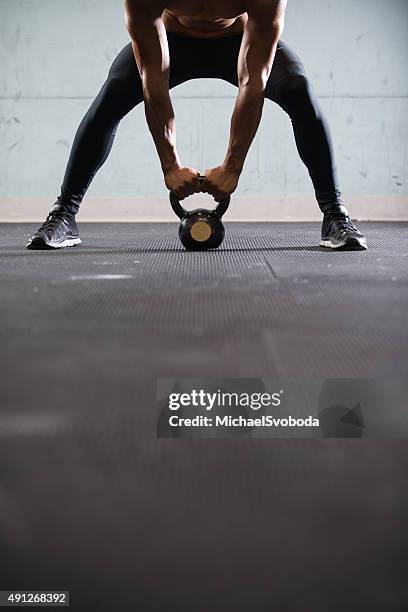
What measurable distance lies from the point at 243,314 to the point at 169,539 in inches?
26.5

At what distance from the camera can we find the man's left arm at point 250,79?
217 cm

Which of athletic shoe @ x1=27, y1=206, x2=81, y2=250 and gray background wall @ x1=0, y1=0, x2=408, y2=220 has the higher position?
gray background wall @ x1=0, y1=0, x2=408, y2=220

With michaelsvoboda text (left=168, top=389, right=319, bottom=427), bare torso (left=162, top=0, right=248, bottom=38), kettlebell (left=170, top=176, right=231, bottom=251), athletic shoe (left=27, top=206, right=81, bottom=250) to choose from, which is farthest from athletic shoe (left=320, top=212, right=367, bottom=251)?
michaelsvoboda text (left=168, top=389, right=319, bottom=427)

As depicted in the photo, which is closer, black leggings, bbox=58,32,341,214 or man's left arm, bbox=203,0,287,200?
man's left arm, bbox=203,0,287,200

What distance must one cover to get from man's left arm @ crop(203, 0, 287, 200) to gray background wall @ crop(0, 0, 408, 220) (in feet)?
10.2

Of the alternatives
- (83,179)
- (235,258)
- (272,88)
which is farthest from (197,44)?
(235,258)

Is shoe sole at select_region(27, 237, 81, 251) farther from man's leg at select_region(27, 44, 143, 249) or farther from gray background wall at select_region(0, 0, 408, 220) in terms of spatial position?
gray background wall at select_region(0, 0, 408, 220)

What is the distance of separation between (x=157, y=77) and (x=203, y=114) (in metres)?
3.26

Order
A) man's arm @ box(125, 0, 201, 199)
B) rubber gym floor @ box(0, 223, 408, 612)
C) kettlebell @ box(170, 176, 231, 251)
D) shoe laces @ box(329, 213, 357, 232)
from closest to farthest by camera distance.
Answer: rubber gym floor @ box(0, 223, 408, 612) < man's arm @ box(125, 0, 201, 199) < kettlebell @ box(170, 176, 231, 251) < shoe laces @ box(329, 213, 357, 232)

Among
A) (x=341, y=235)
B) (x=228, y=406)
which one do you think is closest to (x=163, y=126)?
(x=341, y=235)

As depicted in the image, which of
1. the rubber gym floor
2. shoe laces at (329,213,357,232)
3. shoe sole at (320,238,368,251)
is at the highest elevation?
shoe laces at (329,213,357,232)

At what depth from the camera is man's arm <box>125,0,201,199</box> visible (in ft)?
7.04

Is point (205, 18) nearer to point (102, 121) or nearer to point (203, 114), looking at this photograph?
point (102, 121)

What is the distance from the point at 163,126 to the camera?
2.27 m
